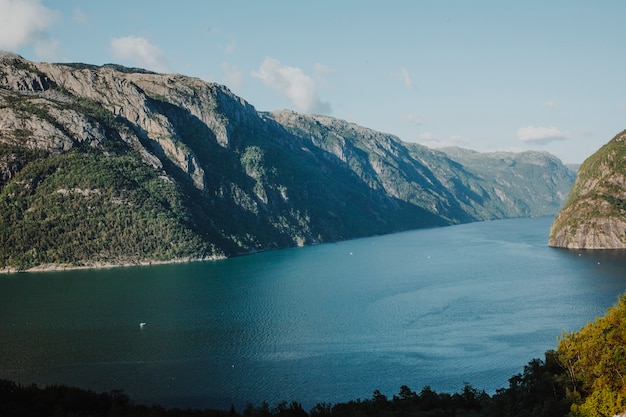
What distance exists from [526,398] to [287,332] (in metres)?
65.6

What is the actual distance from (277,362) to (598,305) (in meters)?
82.4

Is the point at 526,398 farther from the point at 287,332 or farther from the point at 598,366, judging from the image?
the point at 287,332

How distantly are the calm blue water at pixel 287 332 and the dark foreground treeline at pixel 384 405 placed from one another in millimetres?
14296

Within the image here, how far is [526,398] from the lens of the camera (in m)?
66.6

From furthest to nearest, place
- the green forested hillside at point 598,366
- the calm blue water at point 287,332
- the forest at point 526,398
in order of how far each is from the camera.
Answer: the calm blue water at point 287,332 → the forest at point 526,398 → the green forested hillside at point 598,366

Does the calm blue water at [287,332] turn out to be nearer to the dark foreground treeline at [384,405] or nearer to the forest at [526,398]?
the dark foreground treeline at [384,405]

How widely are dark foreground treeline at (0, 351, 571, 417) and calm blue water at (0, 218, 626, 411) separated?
46.9ft

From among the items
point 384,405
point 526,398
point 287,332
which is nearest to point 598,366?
point 526,398

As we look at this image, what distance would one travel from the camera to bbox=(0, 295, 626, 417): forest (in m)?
59.7

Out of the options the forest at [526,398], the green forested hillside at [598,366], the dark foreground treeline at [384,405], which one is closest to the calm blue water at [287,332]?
the dark foreground treeline at [384,405]

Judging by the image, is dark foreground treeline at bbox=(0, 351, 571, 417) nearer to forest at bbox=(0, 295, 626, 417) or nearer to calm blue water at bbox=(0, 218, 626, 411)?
forest at bbox=(0, 295, 626, 417)

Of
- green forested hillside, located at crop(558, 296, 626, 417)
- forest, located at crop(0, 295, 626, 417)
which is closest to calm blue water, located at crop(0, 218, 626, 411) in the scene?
forest, located at crop(0, 295, 626, 417)

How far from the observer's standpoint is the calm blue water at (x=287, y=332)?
92375 mm

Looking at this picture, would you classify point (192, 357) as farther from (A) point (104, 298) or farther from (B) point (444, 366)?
(A) point (104, 298)
